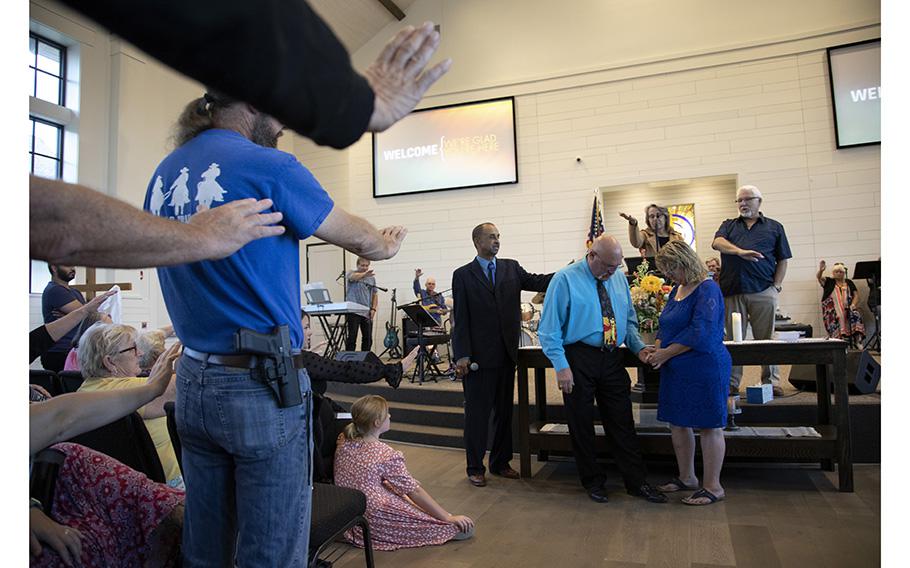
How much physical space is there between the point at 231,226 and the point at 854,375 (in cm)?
453

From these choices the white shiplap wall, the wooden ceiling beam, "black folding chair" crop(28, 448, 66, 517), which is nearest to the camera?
"black folding chair" crop(28, 448, 66, 517)

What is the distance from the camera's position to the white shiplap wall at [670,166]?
27.2 ft

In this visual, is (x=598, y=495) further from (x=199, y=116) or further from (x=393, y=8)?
(x=393, y=8)

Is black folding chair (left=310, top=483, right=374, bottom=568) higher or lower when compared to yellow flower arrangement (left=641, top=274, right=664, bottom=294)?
lower

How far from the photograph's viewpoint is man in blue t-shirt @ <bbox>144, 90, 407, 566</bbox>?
46.4 inches

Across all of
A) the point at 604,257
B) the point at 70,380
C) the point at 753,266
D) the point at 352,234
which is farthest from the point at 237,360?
the point at 753,266

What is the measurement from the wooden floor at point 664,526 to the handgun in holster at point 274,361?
1708 millimetres

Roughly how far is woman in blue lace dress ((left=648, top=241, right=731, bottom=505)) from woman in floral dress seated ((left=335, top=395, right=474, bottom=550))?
4.52 feet

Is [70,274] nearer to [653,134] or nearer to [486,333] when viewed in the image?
[486,333]

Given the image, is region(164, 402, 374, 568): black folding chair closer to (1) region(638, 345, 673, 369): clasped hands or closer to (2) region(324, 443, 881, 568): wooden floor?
(2) region(324, 443, 881, 568): wooden floor

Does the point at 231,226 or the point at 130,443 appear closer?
the point at 231,226

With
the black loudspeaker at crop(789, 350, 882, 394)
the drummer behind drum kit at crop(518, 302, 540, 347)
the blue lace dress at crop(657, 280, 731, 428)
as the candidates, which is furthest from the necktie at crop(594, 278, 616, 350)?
the drummer behind drum kit at crop(518, 302, 540, 347)

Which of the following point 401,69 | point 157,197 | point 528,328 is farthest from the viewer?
point 528,328

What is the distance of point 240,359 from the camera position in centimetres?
A: 120
